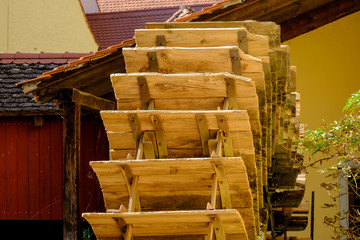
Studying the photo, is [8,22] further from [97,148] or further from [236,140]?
[236,140]

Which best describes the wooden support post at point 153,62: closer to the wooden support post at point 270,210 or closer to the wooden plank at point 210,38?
the wooden plank at point 210,38

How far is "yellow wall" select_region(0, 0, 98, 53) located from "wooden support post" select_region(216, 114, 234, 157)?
14830mm

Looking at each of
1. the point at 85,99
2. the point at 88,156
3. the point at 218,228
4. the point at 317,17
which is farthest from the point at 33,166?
the point at 218,228

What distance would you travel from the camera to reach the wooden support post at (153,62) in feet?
19.4

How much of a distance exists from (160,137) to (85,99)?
5053 mm

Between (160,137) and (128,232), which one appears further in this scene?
(160,137)

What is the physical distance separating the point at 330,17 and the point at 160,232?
710cm

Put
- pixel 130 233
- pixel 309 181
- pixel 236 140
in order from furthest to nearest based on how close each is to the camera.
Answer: pixel 309 181 < pixel 236 140 < pixel 130 233

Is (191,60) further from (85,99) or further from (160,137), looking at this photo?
(85,99)

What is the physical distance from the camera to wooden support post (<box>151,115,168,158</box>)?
17.7 feet

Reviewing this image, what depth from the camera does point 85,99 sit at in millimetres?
10461

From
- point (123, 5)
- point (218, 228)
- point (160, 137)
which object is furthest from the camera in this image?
point (123, 5)

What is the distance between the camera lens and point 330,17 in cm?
1142

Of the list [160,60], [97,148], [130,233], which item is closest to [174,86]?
[160,60]
